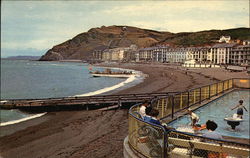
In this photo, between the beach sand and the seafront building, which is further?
the seafront building

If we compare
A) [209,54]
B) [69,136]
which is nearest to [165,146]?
[69,136]

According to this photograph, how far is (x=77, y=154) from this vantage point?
425 inches

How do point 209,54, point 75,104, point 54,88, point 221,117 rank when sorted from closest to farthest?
point 221,117 → point 75,104 → point 54,88 → point 209,54

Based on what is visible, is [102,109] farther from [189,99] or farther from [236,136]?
[236,136]

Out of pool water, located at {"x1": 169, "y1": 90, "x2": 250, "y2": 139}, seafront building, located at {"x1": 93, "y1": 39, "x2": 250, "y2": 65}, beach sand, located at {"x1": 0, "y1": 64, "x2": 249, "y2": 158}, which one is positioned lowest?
beach sand, located at {"x1": 0, "y1": 64, "x2": 249, "y2": 158}

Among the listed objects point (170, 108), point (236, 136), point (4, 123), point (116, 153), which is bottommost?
point (4, 123)

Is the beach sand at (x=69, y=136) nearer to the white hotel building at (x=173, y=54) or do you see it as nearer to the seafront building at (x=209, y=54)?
the seafront building at (x=209, y=54)

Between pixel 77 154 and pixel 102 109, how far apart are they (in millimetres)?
10901

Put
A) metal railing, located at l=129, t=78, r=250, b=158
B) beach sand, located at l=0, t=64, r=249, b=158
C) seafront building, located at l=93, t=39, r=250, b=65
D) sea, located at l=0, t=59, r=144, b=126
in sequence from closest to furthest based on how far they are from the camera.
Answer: metal railing, located at l=129, t=78, r=250, b=158, beach sand, located at l=0, t=64, r=249, b=158, sea, located at l=0, t=59, r=144, b=126, seafront building, located at l=93, t=39, r=250, b=65

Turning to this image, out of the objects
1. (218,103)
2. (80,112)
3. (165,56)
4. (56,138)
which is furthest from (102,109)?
(165,56)

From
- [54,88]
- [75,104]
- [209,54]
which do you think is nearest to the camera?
[75,104]

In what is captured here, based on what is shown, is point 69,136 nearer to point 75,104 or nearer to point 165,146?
point 75,104

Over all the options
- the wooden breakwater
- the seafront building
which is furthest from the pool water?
the seafront building

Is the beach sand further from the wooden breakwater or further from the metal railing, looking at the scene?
the metal railing
